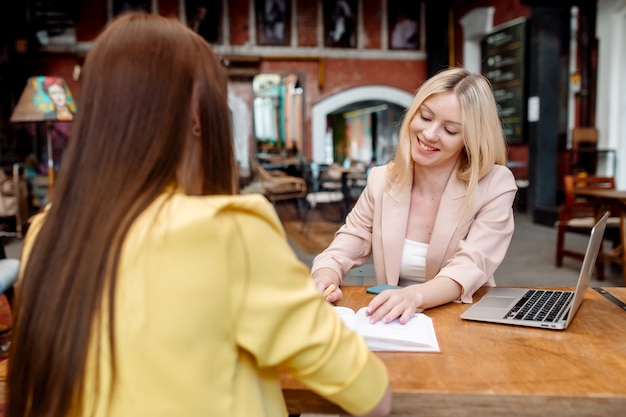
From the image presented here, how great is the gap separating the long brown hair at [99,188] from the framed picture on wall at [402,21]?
11673mm

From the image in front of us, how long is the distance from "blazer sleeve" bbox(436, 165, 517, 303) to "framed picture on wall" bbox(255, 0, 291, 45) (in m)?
10.2

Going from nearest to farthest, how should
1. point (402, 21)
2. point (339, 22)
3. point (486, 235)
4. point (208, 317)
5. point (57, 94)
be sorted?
point (208, 317)
point (486, 235)
point (57, 94)
point (339, 22)
point (402, 21)

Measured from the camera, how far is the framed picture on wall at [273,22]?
11289mm

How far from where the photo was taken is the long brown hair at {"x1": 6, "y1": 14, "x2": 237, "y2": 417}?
70 cm

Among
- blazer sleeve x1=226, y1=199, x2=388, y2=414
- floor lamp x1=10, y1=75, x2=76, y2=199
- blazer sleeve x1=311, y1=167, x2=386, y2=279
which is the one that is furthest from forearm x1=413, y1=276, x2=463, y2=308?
floor lamp x1=10, y1=75, x2=76, y2=199

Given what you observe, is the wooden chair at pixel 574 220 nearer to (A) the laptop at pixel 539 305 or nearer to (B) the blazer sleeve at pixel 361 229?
(B) the blazer sleeve at pixel 361 229

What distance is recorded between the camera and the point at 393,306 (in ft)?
4.23

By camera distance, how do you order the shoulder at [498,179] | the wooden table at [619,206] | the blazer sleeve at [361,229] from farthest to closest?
the wooden table at [619,206]
the blazer sleeve at [361,229]
the shoulder at [498,179]

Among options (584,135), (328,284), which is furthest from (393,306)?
(584,135)

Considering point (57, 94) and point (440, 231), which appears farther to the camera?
point (57, 94)

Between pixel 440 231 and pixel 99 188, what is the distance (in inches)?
50.4

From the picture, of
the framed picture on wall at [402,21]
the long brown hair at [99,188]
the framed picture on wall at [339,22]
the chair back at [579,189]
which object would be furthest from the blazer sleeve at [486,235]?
the framed picture on wall at [402,21]

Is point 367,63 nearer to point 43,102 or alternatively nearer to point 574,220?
point 574,220

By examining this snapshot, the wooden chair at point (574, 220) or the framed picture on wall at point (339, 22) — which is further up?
the framed picture on wall at point (339, 22)
